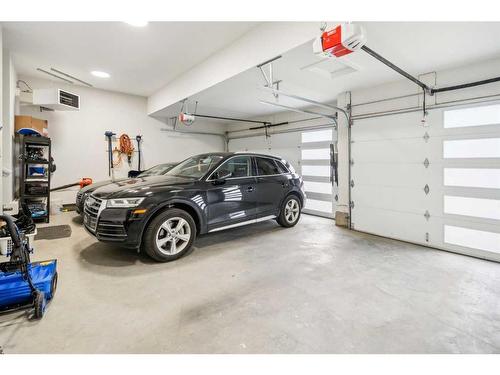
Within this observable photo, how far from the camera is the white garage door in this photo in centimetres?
343

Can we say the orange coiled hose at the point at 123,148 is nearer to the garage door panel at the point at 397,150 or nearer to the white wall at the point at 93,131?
the white wall at the point at 93,131

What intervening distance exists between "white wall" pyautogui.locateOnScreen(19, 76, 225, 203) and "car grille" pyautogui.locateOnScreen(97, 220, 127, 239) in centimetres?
423

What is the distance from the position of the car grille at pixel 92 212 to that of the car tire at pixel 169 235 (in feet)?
2.05

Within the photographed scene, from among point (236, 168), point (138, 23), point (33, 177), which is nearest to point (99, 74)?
point (33, 177)

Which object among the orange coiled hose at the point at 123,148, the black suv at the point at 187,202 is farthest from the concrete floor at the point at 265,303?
the orange coiled hose at the point at 123,148

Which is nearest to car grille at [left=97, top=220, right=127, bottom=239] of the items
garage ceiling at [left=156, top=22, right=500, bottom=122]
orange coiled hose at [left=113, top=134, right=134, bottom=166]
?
garage ceiling at [left=156, top=22, right=500, bottom=122]

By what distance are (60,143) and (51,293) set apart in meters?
5.19

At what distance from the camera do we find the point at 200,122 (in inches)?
342

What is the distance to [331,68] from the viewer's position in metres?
3.87

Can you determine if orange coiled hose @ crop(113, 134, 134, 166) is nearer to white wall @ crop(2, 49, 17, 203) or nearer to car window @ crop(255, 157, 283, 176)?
white wall @ crop(2, 49, 17, 203)

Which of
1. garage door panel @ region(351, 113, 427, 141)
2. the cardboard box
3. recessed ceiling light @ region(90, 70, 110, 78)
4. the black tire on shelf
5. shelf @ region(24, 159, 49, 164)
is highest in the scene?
recessed ceiling light @ region(90, 70, 110, 78)

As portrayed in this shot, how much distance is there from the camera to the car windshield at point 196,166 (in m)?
3.83
